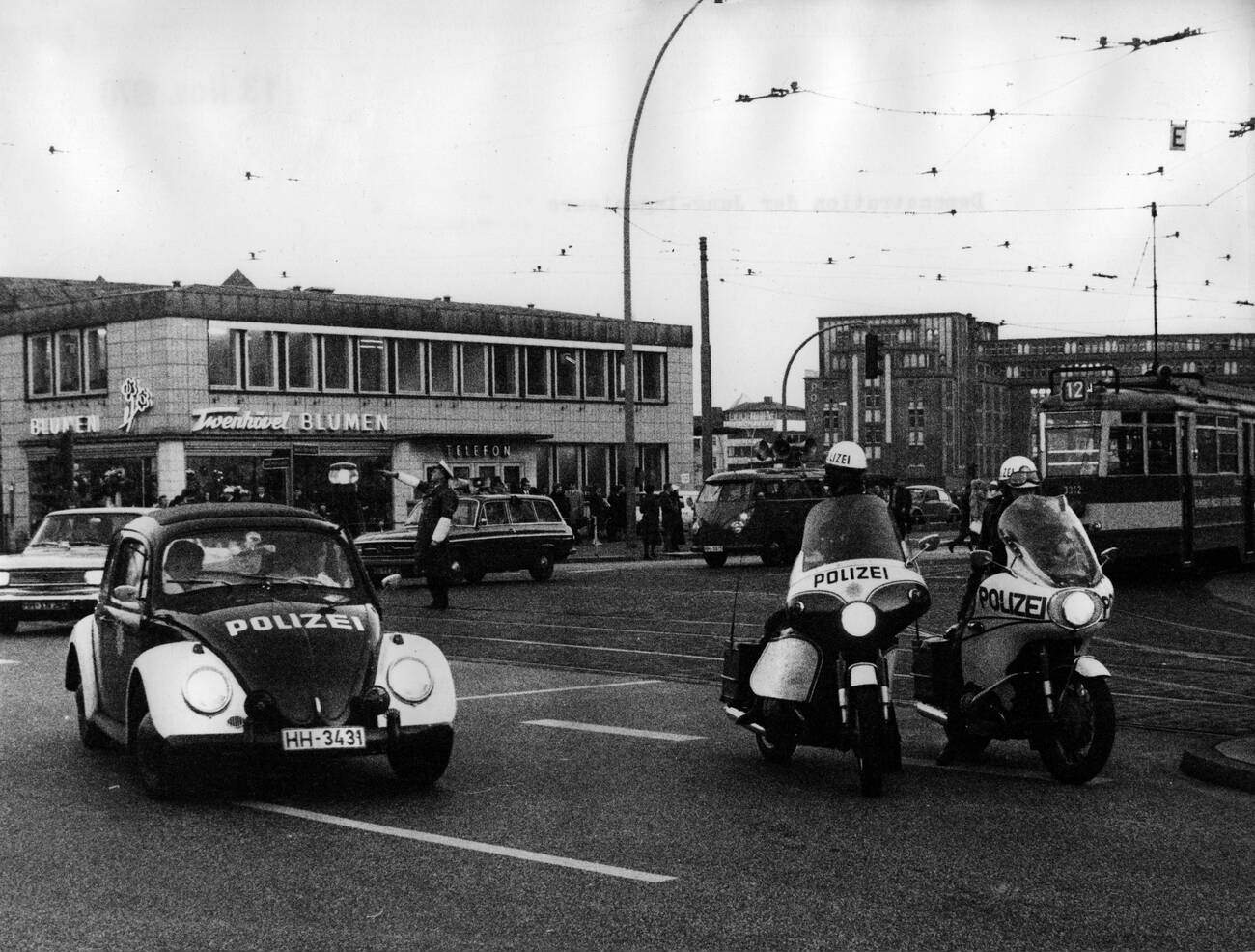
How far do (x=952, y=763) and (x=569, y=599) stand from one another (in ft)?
47.8

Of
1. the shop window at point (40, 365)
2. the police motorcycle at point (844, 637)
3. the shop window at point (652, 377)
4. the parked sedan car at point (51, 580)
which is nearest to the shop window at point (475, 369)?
the shop window at point (652, 377)

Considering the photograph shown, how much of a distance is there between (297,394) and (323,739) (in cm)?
4247

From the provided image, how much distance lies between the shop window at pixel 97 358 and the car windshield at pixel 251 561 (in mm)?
40857

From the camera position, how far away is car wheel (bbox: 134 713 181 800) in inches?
327

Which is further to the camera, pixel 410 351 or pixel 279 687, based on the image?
pixel 410 351

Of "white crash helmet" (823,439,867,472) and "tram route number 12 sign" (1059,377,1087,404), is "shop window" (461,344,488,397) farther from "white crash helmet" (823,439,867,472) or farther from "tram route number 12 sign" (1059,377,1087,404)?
"white crash helmet" (823,439,867,472)

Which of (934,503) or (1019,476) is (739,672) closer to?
(1019,476)

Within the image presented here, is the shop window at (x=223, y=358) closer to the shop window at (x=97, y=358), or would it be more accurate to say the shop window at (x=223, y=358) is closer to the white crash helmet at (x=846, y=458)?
the shop window at (x=97, y=358)

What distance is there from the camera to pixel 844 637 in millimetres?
8531

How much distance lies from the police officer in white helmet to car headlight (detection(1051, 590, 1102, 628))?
118cm

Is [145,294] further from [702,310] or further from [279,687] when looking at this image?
[279,687]

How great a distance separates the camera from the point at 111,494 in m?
32.4

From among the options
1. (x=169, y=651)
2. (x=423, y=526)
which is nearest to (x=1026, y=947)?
(x=169, y=651)

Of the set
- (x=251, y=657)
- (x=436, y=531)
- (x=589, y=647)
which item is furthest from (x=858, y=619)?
(x=436, y=531)
